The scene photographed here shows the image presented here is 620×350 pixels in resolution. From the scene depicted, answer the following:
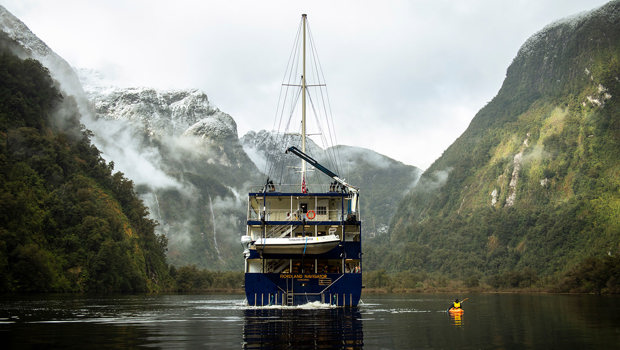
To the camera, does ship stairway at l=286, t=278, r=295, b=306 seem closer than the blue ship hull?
Yes

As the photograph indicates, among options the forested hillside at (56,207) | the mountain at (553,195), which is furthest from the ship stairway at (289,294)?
the mountain at (553,195)

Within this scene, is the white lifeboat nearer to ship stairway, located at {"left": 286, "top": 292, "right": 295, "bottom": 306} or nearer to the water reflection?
ship stairway, located at {"left": 286, "top": 292, "right": 295, "bottom": 306}

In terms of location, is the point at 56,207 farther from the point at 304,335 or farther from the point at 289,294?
the point at 304,335

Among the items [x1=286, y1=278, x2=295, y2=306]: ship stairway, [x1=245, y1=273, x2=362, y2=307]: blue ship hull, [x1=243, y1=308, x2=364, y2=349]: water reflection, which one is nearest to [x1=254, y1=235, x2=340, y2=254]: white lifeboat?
[x1=245, y1=273, x2=362, y2=307]: blue ship hull

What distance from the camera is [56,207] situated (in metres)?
81.1

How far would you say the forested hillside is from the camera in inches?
2662

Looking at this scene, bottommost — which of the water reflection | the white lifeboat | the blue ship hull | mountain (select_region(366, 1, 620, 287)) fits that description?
the water reflection

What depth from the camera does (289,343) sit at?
15867 millimetres

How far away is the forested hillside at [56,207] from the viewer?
2662 inches

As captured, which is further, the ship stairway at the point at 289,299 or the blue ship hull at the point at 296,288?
the blue ship hull at the point at 296,288

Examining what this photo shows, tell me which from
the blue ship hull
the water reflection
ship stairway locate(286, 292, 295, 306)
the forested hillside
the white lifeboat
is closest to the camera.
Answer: the water reflection

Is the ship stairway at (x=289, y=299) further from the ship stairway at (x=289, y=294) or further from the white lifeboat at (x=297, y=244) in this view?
the white lifeboat at (x=297, y=244)

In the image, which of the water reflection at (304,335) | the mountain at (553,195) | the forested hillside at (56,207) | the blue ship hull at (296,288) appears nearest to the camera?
the water reflection at (304,335)

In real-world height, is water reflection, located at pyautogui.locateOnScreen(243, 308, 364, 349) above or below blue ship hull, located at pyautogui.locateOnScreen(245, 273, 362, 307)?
below
